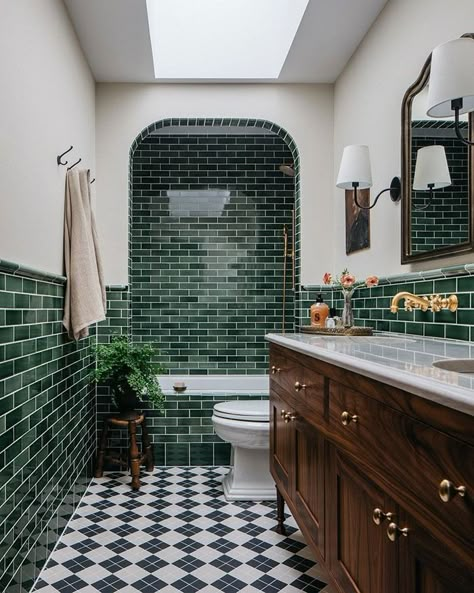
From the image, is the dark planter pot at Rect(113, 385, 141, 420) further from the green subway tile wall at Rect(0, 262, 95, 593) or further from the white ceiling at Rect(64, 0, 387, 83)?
the white ceiling at Rect(64, 0, 387, 83)

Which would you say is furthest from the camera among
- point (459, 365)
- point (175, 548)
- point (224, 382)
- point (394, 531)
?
point (224, 382)

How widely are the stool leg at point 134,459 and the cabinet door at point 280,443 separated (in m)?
0.92

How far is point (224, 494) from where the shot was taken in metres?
2.94

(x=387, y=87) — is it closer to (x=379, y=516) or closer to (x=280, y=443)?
(x=280, y=443)

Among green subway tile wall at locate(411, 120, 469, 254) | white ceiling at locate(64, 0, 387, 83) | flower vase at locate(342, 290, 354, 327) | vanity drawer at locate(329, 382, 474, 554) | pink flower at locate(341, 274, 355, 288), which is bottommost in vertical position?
vanity drawer at locate(329, 382, 474, 554)

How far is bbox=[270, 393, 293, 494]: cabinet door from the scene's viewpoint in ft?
6.97

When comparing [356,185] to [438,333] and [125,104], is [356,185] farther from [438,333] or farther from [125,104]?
[125,104]

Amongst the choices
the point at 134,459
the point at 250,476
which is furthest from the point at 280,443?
the point at 134,459

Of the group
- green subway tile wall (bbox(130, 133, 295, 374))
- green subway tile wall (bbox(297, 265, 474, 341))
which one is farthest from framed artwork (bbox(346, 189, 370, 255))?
green subway tile wall (bbox(130, 133, 295, 374))

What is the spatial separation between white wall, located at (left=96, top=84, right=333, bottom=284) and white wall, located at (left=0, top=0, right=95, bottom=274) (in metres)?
0.62

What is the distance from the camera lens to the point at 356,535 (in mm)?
1302

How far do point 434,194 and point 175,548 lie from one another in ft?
6.02

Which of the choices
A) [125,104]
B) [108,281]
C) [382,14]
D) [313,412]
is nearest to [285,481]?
[313,412]

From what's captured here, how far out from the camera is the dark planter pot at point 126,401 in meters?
3.17
